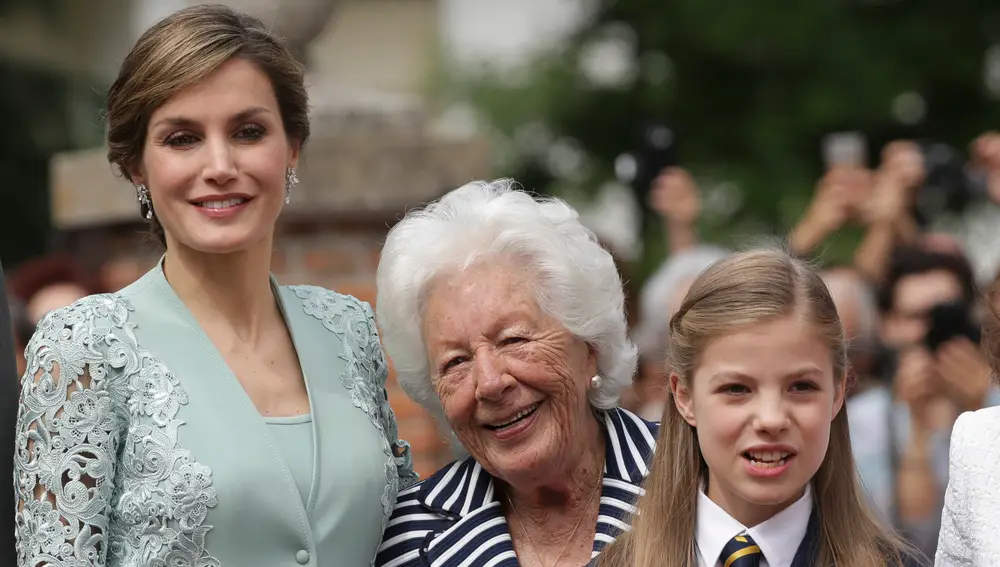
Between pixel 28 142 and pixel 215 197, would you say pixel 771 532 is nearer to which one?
pixel 215 197

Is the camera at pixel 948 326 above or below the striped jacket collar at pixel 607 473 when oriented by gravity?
above

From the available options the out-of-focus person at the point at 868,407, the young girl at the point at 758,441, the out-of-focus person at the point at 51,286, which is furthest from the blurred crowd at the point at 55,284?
the young girl at the point at 758,441

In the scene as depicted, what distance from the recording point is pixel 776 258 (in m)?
3.30

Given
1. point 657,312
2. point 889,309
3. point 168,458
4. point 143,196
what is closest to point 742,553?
point 168,458

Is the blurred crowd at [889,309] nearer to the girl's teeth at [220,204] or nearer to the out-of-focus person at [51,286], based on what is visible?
the out-of-focus person at [51,286]

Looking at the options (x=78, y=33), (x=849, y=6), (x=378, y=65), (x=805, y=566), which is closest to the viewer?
(x=805, y=566)

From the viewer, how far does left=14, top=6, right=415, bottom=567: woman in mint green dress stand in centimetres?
321

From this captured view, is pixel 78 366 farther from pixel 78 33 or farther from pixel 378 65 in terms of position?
pixel 78 33

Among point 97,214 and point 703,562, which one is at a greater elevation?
point 97,214

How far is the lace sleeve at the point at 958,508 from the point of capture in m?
3.21

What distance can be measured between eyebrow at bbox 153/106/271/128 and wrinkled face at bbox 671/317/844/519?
1.14 m

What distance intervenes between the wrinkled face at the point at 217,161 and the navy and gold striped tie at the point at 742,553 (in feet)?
4.08

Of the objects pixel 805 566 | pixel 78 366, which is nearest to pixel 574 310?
pixel 805 566

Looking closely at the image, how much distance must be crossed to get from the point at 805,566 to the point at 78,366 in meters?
1.52
